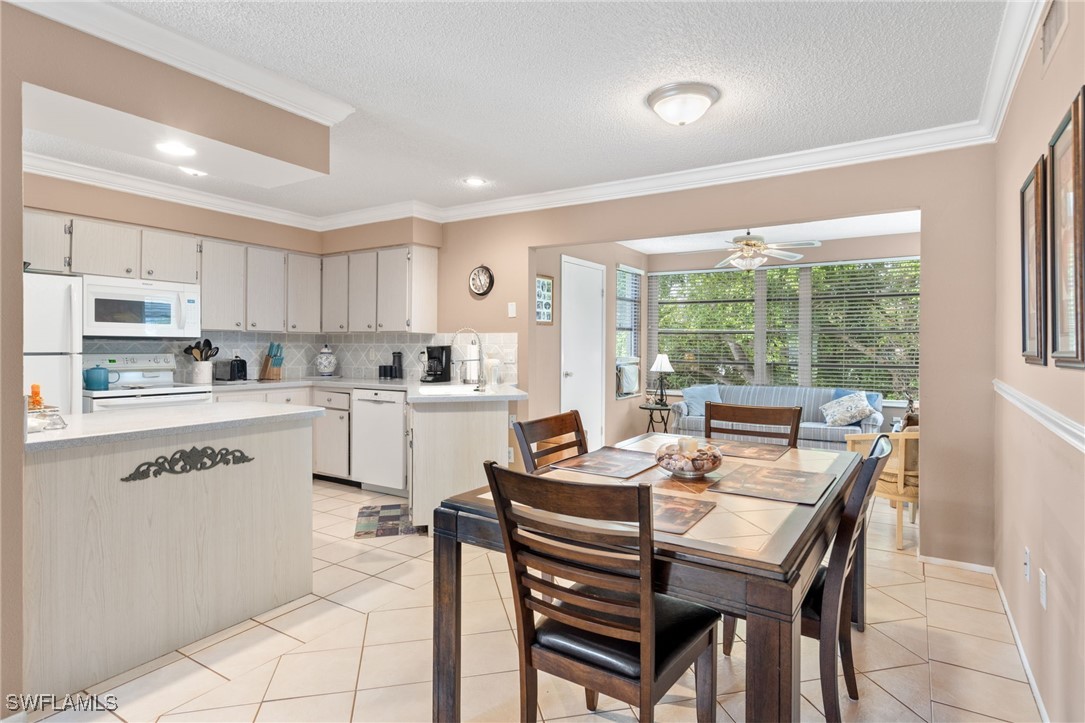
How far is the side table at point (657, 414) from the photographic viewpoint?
6580 millimetres

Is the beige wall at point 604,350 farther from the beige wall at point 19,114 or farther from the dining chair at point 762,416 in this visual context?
the beige wall at point 19,114

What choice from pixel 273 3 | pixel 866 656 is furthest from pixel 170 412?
pixel 866 656

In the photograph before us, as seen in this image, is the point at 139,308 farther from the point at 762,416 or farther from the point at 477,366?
the point at 762,416

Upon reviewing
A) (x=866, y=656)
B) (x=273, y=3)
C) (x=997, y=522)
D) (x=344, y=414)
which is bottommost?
(x=866, y=656)

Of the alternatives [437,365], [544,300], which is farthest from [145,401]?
[544,300]

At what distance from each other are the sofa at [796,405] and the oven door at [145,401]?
15.3 feet

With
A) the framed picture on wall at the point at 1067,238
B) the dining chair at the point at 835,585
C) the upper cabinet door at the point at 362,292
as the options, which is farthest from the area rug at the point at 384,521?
the framed picture on wall at the point at 1067,238

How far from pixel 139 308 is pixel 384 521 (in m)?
2.36

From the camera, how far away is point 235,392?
4.66 m

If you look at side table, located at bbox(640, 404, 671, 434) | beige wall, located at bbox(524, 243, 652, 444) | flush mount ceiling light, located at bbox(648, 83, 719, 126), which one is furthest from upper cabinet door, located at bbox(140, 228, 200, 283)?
side table, located at bbox(640, 404, 671, 434)

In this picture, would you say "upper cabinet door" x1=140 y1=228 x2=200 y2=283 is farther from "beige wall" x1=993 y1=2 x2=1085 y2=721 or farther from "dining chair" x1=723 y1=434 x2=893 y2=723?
"beige wall" x1=993 y1=2 x2=1085 y2=721

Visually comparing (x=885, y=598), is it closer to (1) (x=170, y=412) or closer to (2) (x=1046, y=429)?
(2) (x=1046, y=429)

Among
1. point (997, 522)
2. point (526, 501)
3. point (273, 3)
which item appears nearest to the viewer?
point (526, 501)

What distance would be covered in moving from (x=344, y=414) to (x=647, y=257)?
4272 mm
